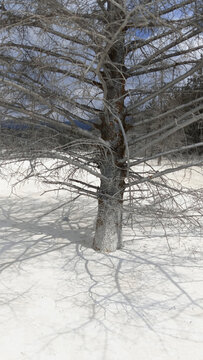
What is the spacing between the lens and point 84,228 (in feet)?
24.7

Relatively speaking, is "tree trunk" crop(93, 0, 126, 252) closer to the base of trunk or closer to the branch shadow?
the base of trunk

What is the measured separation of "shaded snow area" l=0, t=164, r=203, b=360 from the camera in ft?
11.4

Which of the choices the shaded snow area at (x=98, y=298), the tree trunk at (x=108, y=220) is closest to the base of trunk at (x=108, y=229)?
the tree trunk at (x=108, y=220)

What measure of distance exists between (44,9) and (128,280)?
12.5 feet

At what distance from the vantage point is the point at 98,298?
14.4 feet

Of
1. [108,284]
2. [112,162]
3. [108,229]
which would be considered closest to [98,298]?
[108,284]

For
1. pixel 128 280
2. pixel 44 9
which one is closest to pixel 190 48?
pixel 44 9

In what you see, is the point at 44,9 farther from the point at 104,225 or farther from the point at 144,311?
the point at 144,311

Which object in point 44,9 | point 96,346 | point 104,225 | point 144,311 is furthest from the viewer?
point 104,225

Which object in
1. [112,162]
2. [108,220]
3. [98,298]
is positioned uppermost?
[112,162]

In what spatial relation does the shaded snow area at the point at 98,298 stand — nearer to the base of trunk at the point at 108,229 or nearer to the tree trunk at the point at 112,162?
the base of trunk at the point at 108,229

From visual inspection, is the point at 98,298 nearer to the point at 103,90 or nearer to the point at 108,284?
the point at 108,284

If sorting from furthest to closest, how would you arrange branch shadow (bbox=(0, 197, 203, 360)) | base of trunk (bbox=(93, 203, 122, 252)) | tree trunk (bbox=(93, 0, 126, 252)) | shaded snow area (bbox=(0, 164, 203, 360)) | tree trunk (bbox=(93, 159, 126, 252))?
base of trunk (bbox=(93, 203, 122, 252)), tree trunk (bbox=(93, 159, 126, 252)), tree trunk (bbox=(93, 0, 126, 252)), branch shadow (bbox=(0, 197, 203, 360)), shaded snow area (bbox=(0, 164, 203, 360))

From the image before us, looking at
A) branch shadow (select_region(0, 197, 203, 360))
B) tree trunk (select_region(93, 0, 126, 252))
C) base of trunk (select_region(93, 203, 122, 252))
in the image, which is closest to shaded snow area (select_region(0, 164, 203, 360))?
branch shadow (select_region(0, 197, 203, 360))
